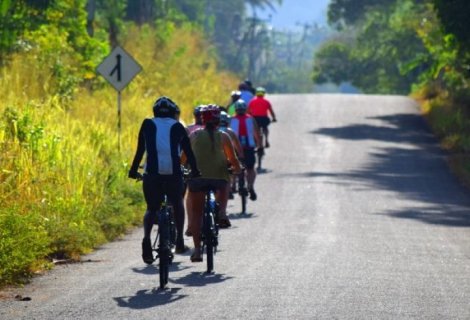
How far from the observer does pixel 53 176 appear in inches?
815

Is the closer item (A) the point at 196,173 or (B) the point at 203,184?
(A) the point at 196,173

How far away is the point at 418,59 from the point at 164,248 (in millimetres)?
36192

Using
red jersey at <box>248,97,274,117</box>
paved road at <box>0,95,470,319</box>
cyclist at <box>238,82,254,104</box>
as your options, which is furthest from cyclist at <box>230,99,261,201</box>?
cyclist at <box>238,82,254,104</box>

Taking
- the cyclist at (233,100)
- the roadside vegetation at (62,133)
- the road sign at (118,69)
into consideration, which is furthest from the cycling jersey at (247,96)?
the road sign at (118,69)

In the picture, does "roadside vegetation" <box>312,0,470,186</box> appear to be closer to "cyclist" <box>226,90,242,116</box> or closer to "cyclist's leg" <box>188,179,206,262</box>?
"cyclist" <box>226,90,242,116</box>

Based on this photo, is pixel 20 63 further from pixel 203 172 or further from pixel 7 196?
pixel 203 172

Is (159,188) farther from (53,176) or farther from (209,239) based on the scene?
(53,176)

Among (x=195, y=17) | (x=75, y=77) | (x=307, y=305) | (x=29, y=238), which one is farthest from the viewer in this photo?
(x=195, y=17)

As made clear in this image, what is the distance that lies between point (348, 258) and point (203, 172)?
2.53 m

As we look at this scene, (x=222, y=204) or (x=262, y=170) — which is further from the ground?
(x=222, y=204)

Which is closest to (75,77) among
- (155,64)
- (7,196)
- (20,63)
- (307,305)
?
(20,63)

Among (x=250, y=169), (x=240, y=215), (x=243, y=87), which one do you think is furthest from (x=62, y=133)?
(x=243, y=87)

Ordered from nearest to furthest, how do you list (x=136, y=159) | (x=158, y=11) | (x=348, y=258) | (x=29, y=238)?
(x=136, y=159)
(x=29, y=238)
(x=348, y=258)
(x=158, y=11)

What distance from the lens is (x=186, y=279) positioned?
601 inches
